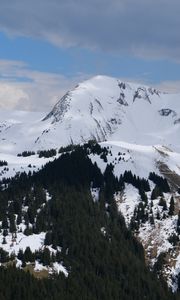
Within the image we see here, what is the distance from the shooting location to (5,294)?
169m

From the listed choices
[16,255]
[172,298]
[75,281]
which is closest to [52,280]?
[75,281]

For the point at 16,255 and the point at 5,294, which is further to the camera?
the point at 16,255

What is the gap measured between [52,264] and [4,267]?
57.7 ft

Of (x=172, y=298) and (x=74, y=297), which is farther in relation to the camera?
(x=172, y=298)

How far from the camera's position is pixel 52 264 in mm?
196625

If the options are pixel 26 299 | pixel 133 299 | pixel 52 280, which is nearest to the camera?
pixel 26 299

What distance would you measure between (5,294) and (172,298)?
183 feet

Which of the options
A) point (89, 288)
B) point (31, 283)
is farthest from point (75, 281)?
point (31, 283)

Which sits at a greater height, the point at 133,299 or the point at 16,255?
the point at 16,255

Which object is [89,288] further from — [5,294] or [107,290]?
[5,294]

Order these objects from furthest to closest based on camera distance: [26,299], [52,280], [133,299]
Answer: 1. [133,299]
2. [52,280]
3. [26,299]

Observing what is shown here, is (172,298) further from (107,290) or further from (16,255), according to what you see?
(16,255)

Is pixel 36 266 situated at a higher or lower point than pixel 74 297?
higher

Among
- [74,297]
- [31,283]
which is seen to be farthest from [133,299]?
[31,283]
